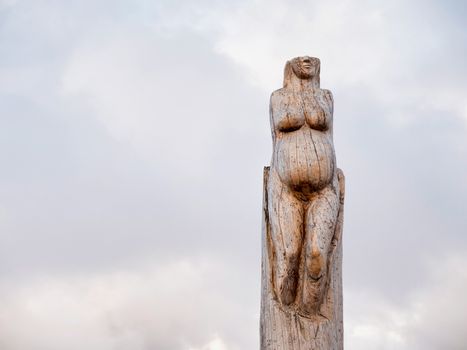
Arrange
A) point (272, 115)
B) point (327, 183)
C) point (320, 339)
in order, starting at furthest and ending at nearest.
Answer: point (272, 115), point (327, 183), point (320, 339)

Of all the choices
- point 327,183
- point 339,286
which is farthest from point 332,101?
point 339,286

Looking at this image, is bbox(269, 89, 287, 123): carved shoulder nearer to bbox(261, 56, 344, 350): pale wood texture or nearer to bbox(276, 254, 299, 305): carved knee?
bbox(261, 56, 344, 350): pale wood texture

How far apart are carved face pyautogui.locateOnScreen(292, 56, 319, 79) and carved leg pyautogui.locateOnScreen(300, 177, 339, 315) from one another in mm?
1988

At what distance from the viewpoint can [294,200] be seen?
360 inches

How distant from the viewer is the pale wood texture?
8.73 m

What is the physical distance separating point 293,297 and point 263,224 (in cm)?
113

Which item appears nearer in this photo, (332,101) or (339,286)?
(339,286)

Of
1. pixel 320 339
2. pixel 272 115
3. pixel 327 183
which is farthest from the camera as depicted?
pixel 272 115

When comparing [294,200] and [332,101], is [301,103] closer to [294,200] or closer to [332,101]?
[332,101]

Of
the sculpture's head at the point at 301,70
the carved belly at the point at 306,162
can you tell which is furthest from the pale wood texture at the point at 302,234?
the sculpture's head at the point at 301,70

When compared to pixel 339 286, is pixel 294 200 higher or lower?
higher

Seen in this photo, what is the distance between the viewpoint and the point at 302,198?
9.19 meters

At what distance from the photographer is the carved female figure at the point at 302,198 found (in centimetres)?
882

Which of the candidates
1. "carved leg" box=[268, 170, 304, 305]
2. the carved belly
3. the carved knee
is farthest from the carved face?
the carved knee
